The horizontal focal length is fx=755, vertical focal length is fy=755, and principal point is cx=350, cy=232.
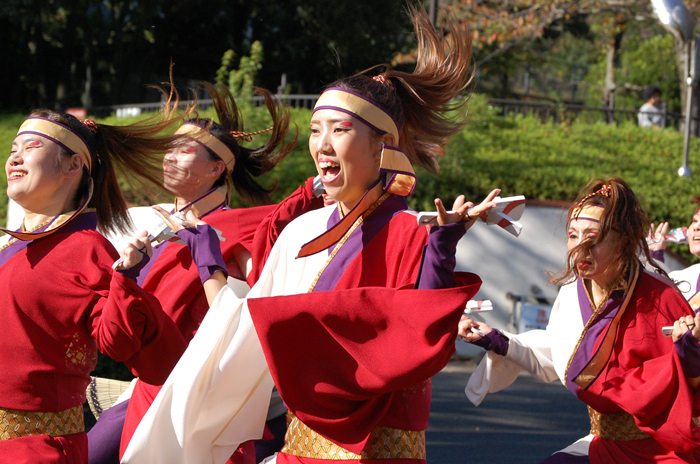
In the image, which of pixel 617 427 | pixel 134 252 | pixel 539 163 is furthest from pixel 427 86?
pixel 539 163

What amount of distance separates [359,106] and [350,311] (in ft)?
2.48

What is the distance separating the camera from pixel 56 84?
2052cm

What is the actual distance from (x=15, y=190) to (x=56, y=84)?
64.0 feet

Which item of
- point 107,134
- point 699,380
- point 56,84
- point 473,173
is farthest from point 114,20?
point 699,380

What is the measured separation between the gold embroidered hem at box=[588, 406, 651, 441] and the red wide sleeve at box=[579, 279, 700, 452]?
45 millimetres

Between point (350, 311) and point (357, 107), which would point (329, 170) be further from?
point (350, 311)

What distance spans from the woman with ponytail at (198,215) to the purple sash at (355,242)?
2.14ft

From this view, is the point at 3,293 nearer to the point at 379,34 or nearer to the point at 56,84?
the point at 379,34

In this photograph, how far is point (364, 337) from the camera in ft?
6.94

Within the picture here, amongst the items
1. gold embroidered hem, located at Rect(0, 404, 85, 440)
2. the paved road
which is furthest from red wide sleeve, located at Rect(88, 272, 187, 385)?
the paved road

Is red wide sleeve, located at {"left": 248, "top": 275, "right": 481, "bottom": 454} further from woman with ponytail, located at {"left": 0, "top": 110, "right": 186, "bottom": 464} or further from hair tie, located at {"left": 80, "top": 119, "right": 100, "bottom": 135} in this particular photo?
hair tie, located at {"left": 80, "top": 119, "right": 100, "bottom": 135}

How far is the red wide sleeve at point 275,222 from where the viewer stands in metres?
3.12

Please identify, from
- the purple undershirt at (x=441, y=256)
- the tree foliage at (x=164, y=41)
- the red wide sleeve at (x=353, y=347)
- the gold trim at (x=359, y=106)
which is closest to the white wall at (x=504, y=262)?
the gold trim at (x=359, y=106)

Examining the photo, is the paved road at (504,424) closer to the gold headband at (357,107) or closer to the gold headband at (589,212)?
the gold headband at (589,212)
